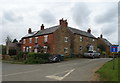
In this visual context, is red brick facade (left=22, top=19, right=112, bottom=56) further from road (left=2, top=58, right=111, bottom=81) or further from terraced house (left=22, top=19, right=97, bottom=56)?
road (left=2, top=58, right=111, bottom=81)

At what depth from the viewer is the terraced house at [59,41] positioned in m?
29.9

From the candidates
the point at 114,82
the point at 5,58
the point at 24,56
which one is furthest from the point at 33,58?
the point at 114,82

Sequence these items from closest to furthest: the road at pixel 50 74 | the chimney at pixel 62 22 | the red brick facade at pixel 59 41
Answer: the road at pixel 50 74 < the red brick facade at pixel 59 41 < the chimney at pixel 62 22

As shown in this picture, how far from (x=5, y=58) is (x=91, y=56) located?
73.2 feet

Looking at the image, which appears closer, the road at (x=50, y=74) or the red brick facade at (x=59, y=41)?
the road at (x=50, y=74)

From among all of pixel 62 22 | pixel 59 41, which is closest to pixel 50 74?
pixel 59 41

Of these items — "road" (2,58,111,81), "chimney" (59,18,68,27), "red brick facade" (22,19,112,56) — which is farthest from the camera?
"chimney" (59,18,68,27)

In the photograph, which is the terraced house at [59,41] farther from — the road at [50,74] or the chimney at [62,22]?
the road at [50,74]

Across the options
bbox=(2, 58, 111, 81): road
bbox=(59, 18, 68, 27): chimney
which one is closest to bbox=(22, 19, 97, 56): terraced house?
bbox=(59, 18, 68, 27): chimney

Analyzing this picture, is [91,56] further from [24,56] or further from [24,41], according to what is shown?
[24,41]

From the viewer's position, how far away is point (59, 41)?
30625mm

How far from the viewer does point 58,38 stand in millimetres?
30469

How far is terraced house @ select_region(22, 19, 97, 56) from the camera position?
1177 inches

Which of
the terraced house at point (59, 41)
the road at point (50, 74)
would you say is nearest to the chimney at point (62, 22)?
the terraced house at point (59, 41)
